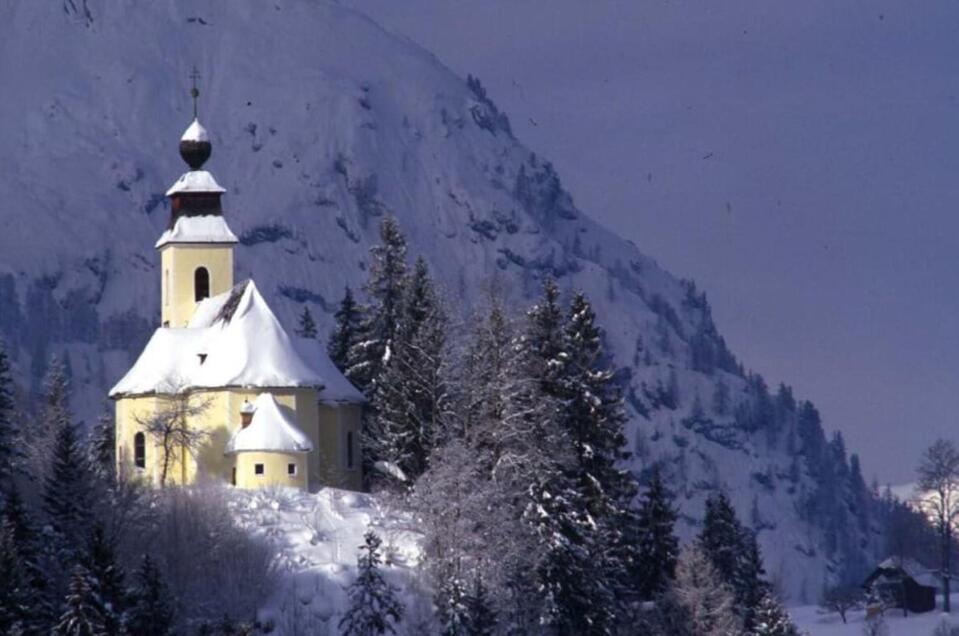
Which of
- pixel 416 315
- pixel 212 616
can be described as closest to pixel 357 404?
pixel 416 315

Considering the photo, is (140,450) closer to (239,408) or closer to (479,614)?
(239,408)

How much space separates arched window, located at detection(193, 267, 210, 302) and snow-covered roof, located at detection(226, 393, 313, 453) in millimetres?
13489

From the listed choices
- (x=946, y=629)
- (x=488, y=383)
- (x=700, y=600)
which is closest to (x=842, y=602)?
(x=946, y=629)

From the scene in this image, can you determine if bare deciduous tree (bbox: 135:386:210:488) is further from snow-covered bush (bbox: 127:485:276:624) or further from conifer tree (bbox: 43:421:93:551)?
conifer tree (bbox: 43:421:93:551)

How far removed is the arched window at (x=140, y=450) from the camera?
4031 inches

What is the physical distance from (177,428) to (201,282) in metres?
12.6

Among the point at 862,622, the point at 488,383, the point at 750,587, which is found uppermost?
the point at 488,383

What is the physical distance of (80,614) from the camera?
6788 centimetres

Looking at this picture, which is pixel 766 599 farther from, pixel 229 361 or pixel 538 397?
pixel 229 361

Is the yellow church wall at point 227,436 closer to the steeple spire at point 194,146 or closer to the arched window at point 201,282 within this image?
the arched window at point 201,282

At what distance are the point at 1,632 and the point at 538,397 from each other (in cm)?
2951

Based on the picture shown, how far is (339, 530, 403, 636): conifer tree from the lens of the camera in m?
85.9

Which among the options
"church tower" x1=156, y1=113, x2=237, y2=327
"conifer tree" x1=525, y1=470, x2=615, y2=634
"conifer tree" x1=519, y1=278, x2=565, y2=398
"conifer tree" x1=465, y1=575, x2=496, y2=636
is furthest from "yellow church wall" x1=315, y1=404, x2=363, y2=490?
"conifer tree" x1=465, y1=575, x2=496, y2=636

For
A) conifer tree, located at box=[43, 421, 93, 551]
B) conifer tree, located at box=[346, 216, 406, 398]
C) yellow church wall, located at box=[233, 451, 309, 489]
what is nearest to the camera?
conifer tree, located at box=[43, 421, 93, 551]
